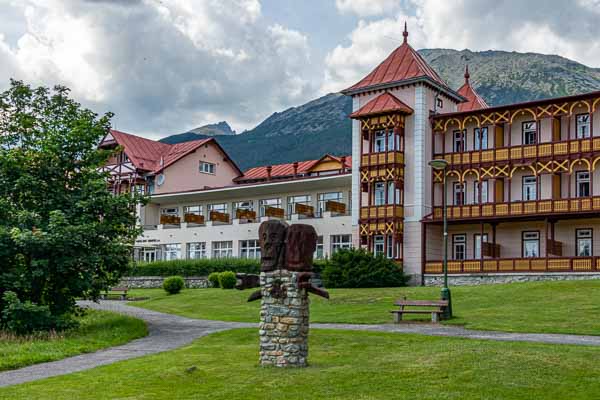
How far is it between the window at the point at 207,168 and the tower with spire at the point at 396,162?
71.8 feet

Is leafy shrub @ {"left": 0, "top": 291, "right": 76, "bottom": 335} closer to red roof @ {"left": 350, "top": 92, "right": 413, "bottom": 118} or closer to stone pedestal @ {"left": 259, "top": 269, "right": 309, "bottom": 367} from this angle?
stone pedestal @ {"left": 259, "top": 269, "right": 309, "bottom": 367}

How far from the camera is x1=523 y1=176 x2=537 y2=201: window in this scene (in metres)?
47.4

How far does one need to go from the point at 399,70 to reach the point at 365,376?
122 feet

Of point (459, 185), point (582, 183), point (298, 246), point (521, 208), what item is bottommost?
point (298, 246)

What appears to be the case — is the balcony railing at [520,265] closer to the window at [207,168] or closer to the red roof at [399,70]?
the red roof at [399,70]

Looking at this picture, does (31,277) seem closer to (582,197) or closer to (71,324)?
(71,324)

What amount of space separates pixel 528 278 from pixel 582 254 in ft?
11.9

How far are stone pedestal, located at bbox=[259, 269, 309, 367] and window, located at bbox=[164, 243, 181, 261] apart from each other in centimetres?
4560

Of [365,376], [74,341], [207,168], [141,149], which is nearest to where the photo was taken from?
[365,376]


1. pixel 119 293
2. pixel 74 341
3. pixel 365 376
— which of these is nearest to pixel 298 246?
pixel 365 376

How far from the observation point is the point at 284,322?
17.7m

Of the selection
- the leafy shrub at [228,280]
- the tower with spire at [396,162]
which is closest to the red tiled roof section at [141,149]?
the leafy shrub at [228,280]

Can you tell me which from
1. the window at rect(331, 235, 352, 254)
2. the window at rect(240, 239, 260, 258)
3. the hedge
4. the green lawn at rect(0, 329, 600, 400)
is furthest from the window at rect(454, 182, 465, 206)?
the green lawn at rect(0, 329, 600, 400)

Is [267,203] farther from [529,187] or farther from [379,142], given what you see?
[529,187]
